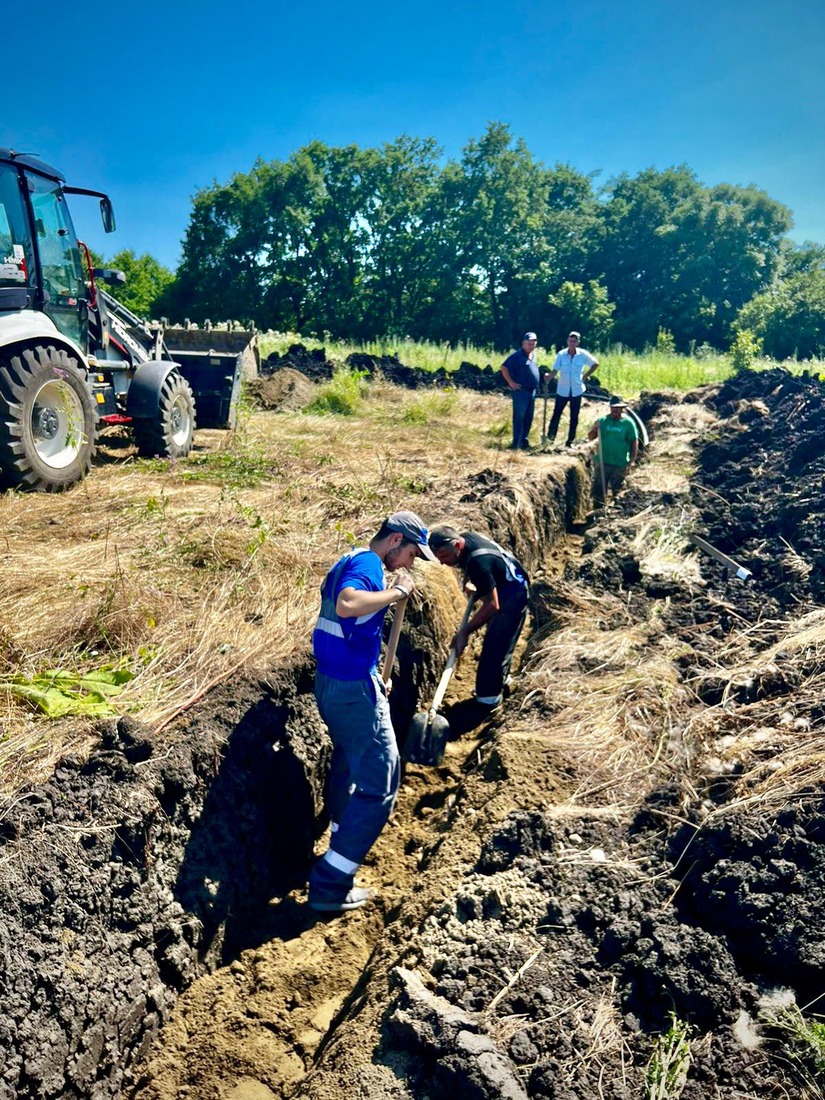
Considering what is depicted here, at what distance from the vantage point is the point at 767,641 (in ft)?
19.6

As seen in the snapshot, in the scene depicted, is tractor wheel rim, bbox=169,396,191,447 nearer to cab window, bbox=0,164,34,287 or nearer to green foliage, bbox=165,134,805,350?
cab window, bbox=0,164,34,287

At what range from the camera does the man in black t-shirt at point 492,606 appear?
6.08 m

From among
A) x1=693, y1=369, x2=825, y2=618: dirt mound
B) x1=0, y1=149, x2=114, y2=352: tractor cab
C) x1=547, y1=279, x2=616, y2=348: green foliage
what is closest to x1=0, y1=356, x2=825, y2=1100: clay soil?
x1=693, y1=369, x2=825, y2=618: dirt mound

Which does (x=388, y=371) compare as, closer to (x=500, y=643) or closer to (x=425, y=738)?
(x=500, y=643)

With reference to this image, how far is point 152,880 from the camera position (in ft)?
11.6

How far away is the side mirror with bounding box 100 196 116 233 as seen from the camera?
8.67m

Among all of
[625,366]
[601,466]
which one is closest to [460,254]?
[625,366]

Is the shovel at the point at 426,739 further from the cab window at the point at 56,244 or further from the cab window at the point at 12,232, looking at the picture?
the cab window at the point at 56,244

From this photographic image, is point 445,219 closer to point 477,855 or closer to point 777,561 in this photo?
point 777,561

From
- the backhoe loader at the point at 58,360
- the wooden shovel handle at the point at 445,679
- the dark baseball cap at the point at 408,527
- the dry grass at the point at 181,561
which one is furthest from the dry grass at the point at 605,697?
the backhoe loader at the point at 58,360

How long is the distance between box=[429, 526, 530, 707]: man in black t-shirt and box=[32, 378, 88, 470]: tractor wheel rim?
13.7ft

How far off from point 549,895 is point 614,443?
28.1 ft

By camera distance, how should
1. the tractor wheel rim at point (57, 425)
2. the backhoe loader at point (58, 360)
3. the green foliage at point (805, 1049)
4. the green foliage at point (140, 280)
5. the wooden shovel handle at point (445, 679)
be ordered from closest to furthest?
the green foliage at point (805, 1049), the wooden shovel handle at point (445, 679), the backhoe loader at point (58, 360), the tractor wheel rim at point (57, 425), the green foliage at point (140, 280)

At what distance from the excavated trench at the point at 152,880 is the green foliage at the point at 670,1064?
1.47 m
